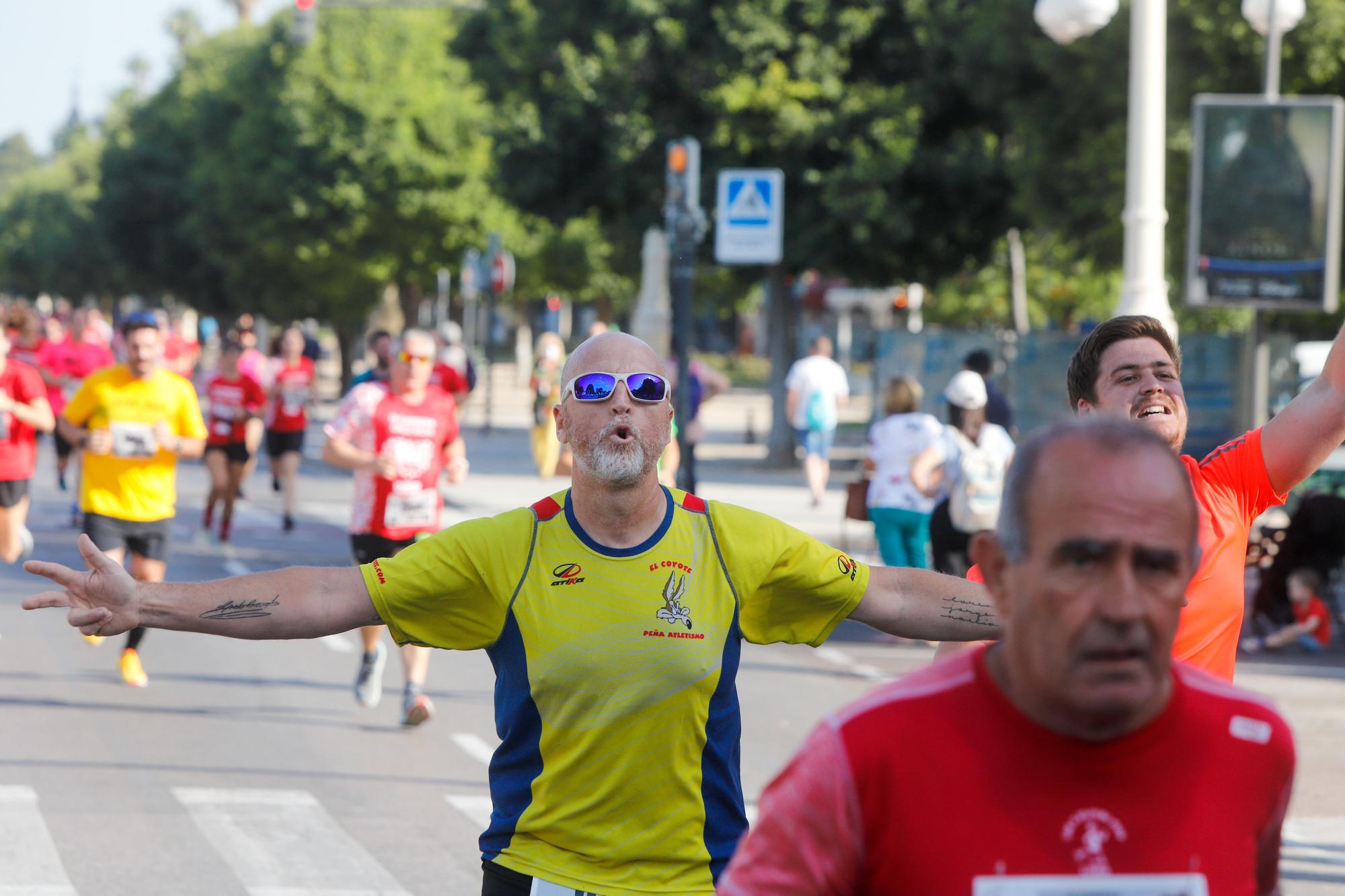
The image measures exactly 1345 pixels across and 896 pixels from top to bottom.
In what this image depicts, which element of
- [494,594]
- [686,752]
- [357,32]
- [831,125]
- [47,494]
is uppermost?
[357,32]

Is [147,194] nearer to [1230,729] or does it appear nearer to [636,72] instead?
[636,72]

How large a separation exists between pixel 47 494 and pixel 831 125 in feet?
35.4

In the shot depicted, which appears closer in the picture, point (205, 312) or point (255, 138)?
point (255, 138)

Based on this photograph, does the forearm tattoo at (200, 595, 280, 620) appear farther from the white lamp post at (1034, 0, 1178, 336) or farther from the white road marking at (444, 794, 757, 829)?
the white lamp post at (1034, 0, 1178, 336)

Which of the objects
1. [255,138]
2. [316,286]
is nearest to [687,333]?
[316,286]

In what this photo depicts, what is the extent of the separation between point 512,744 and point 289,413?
15575 mm

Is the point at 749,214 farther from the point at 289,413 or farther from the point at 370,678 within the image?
the point at 370,678

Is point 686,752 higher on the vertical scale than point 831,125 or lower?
lower

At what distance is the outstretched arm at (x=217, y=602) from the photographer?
11.5 ft

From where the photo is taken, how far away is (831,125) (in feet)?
82.7

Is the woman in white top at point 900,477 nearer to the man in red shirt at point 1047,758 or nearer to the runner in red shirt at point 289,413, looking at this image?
the runner in red shirt at point 289,413

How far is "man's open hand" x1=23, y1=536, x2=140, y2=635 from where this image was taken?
3488 millimetres

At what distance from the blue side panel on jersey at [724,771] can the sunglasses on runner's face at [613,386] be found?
51cm

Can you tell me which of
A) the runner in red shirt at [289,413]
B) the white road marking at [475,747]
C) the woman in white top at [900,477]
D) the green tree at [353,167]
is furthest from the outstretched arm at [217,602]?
the green tree at [353,167]
